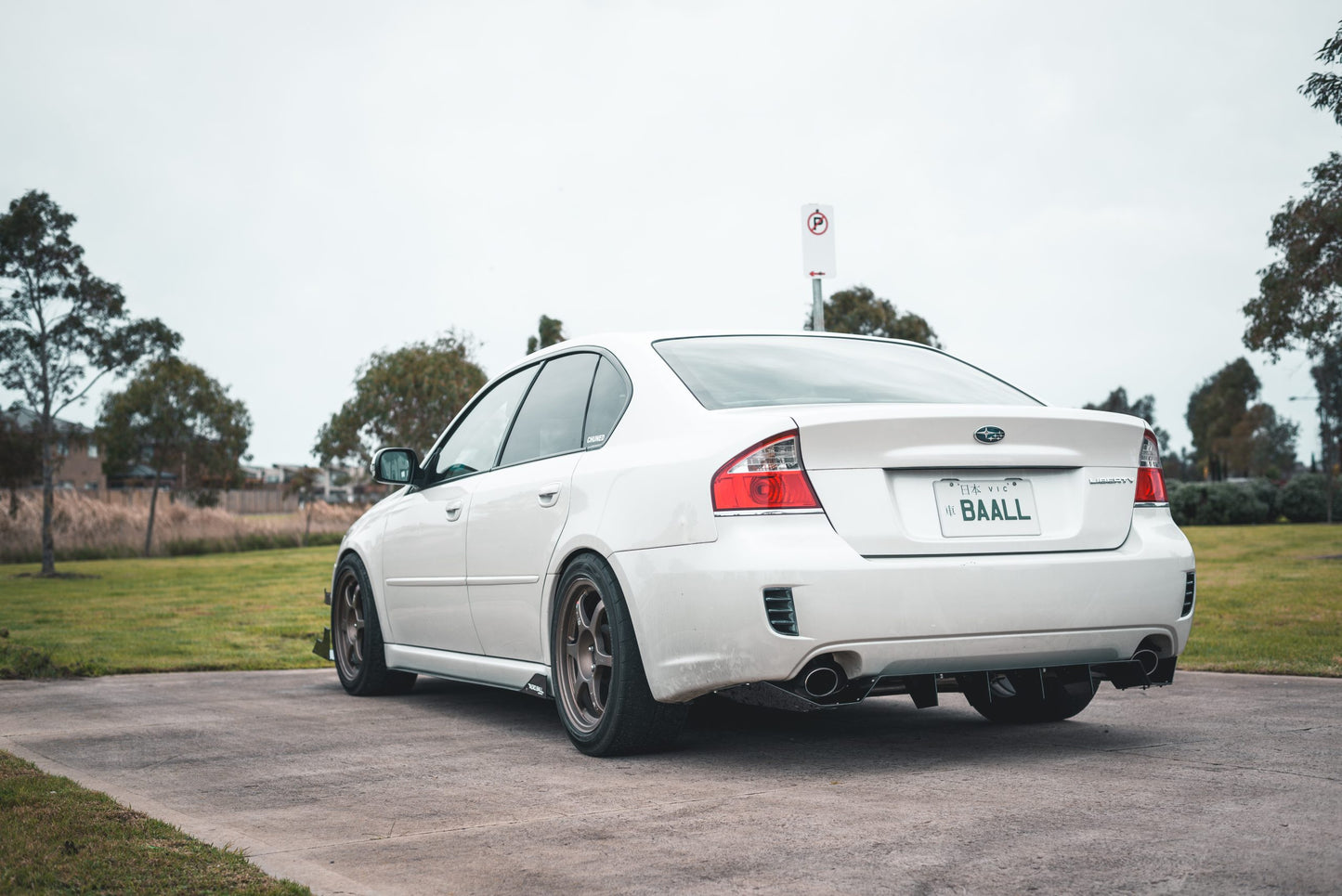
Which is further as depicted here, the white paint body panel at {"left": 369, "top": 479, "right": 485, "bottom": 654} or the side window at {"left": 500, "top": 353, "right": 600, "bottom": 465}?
the white paint body panel at {"left": 369, "top": 479, "right": 485, "bottom": 654}

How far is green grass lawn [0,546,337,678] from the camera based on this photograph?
29.3 ft

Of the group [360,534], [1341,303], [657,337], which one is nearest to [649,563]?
[657,337]

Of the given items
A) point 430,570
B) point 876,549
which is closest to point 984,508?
point 876,549

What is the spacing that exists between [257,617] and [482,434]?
777 cm

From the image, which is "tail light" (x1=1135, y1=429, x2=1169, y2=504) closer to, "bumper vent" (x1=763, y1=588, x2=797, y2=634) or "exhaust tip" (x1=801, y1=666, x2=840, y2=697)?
"exhaust tip" (x1=801, y1=666, x2=840, y2=697)

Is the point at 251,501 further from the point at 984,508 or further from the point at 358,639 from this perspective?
the point at 984,508

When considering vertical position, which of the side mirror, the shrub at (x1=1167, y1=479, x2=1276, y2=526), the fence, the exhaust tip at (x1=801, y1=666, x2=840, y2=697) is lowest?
the exhaust tip at (x1=801, y1=666, x2=840, y2=697)

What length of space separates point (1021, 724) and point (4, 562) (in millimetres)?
26457

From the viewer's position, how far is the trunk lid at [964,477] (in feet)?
14.1

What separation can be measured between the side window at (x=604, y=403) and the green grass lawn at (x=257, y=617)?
422 centimetres

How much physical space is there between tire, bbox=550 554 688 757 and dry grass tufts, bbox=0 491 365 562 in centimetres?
2561

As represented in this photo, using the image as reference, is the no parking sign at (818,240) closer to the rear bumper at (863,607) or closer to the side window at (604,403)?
the side window at (604,403)

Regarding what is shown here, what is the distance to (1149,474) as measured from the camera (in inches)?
190

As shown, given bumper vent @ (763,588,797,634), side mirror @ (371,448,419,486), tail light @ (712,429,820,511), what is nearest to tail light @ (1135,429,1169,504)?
tail light @ (712,429,820,511)
